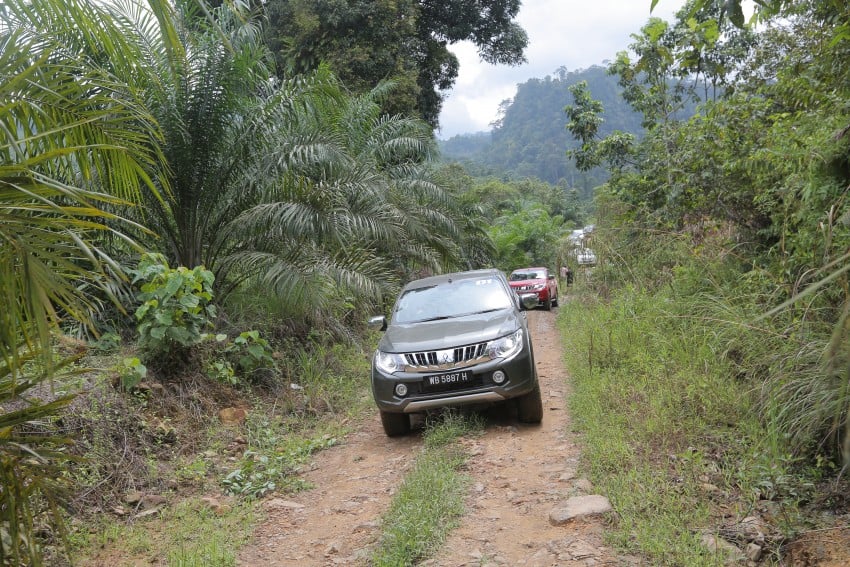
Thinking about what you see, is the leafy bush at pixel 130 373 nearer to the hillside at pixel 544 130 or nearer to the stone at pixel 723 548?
the stone at pixel 723 548

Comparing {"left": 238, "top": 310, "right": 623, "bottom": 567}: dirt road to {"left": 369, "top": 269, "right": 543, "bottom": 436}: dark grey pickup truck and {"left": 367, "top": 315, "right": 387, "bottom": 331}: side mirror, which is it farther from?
{"left": 367, "top": 315, "right": 387, "bottom": 331}: side mirror

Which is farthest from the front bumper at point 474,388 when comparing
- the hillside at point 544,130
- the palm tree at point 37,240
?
the hillside at point 544,130

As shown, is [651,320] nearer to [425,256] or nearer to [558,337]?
[558,337]

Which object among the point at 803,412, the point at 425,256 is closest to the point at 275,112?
the point at 425,256

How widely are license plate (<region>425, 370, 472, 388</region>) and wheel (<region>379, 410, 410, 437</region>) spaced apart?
25.8 inches

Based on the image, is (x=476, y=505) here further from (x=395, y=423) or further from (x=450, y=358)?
(x=395, y=423)

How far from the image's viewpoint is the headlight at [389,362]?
274 inches

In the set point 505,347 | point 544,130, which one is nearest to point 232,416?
point 505,347

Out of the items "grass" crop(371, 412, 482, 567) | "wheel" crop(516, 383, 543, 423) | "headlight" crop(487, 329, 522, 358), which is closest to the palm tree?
"grass" crop(371, 412, 482, 567)

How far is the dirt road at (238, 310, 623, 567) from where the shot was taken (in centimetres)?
428

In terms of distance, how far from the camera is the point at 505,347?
6.91 meters

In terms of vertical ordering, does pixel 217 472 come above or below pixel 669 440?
below

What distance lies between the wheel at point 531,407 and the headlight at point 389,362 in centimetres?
130

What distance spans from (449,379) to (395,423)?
91 cm
